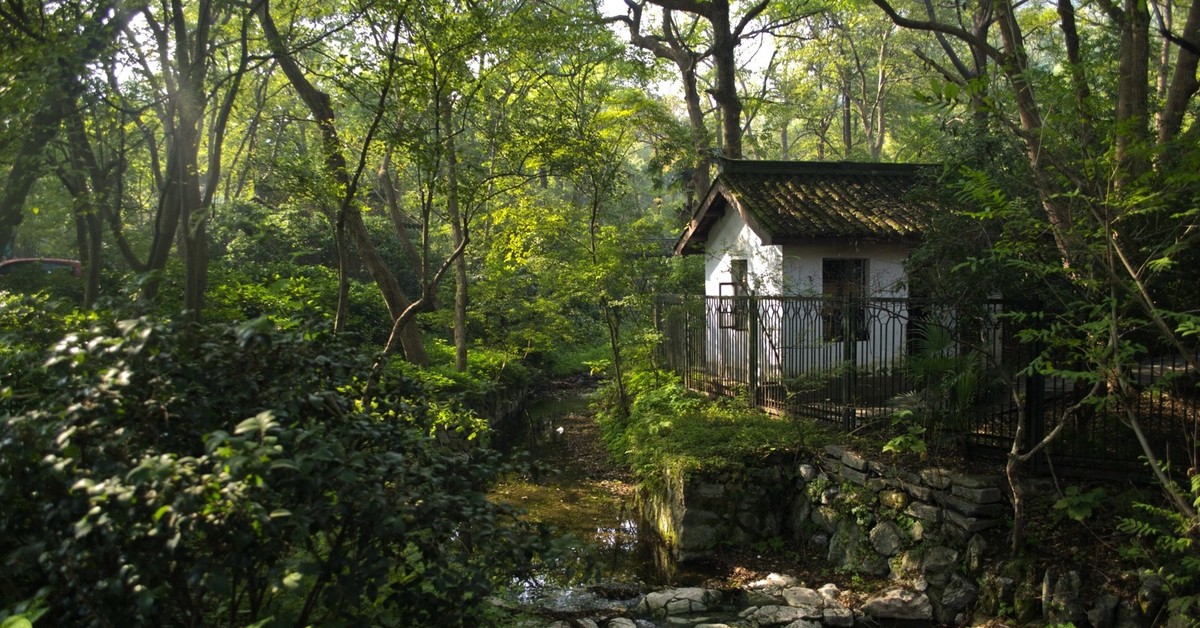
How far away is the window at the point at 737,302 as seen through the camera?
11.5 metres

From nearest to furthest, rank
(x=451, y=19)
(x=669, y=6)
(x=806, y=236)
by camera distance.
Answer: (x=451, y=19) → (x=806, y=236) → (x=669, y=6)

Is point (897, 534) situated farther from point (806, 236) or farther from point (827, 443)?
point (806, 236)

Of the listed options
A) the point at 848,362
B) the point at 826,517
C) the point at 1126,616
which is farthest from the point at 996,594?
the point at 848,362

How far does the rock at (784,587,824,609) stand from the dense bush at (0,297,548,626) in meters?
4.51

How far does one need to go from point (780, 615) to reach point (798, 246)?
22.5ft

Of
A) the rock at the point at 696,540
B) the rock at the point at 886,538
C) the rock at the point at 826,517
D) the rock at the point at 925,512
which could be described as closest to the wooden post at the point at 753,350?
the rock at the point at 826,517

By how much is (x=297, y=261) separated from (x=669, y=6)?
1186cm

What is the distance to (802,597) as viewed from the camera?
740cm

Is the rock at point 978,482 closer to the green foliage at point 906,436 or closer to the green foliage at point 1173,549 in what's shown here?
the green foliage at point 906,436

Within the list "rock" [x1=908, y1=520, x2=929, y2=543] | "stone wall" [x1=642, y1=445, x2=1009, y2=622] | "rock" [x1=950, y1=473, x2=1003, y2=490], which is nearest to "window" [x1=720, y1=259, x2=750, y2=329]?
"stone wall" [x1=642, y1=445, x2=1009, y2=622]

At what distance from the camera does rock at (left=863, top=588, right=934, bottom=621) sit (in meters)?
6.88

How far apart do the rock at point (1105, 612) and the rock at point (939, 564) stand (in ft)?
4.00

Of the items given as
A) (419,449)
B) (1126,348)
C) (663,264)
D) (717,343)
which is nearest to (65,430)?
(419,449)

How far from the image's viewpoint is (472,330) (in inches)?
831
